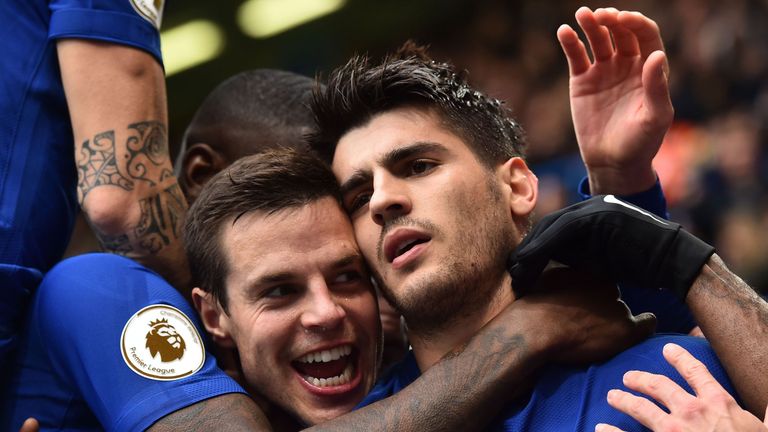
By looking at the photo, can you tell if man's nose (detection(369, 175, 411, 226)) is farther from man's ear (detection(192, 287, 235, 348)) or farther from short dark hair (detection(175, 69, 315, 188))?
short dark hair (detection(175, 69, 315, 188))

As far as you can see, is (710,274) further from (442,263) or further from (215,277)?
(215,277)

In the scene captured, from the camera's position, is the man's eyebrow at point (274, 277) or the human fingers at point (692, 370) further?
the man's eyebrow at point (274, 277)

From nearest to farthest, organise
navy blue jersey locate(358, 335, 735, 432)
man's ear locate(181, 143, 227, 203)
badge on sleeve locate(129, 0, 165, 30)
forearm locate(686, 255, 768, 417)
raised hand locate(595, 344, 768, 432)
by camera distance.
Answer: raised hand locate(595, 344, 768, 432) < forearm locate(686, 255, 768, 417) < navy blue jersey locate(358, 335, 735, 432) < badge on sleeve locate(129, 0, 165, 30) < man's ear locate(181, 143, 227, 203)

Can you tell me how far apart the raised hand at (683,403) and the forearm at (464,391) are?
0.85 ft

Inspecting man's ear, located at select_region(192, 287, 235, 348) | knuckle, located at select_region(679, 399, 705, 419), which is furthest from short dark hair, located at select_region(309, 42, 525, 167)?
knuckle, located at select_region(679, 399, 705, 419)

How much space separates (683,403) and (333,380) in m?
0.96

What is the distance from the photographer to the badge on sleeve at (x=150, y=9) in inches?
108

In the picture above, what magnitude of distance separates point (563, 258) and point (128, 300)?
1.04 meters

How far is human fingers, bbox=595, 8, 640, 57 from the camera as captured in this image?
255 centimetres

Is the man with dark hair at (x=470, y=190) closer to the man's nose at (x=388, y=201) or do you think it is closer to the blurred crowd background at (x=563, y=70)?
the man's nose at (x=388, y=201)

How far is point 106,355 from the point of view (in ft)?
7.68

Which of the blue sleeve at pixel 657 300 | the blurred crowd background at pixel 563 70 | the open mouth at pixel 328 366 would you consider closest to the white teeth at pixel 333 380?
the open mouth at pixel 328 366

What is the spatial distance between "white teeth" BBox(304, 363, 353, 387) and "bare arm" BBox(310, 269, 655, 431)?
0.95ft

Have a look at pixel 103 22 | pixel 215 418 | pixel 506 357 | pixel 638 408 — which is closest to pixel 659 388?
pixel 638 408
